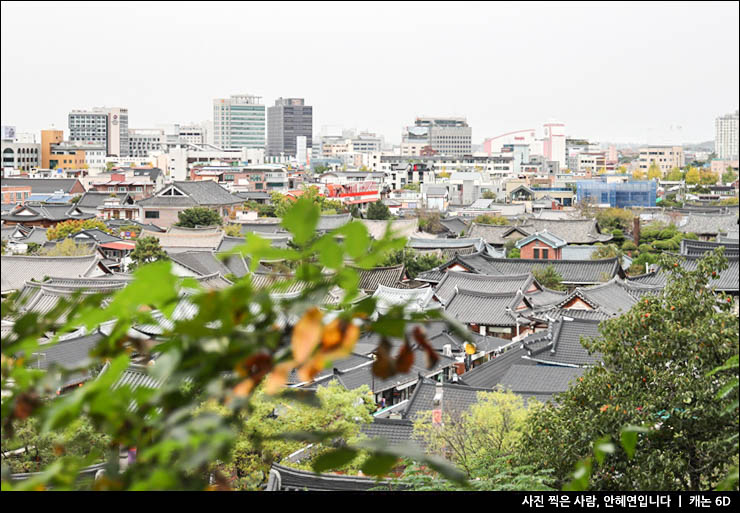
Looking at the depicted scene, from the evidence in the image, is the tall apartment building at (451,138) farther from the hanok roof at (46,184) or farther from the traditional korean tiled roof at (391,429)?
the traditional korean tiled roof at (391,429)

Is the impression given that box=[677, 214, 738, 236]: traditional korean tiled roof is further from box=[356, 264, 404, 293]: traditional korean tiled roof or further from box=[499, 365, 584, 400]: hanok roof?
box=[499, 365, 584, 400]: hanok roof

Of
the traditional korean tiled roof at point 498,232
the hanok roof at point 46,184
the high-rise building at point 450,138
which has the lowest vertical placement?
the traditional korean tiled roof at point 498,232

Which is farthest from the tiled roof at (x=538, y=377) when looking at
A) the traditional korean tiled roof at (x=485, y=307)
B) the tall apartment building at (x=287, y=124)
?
the tall apartment building at (x=287, y=124)

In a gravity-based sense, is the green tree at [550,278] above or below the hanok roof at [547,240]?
below

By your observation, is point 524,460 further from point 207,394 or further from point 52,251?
point 52,251

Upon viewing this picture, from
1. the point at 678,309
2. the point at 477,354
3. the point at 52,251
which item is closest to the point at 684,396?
the point at 678,309

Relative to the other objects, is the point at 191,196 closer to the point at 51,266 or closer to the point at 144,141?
the point at 51,266
